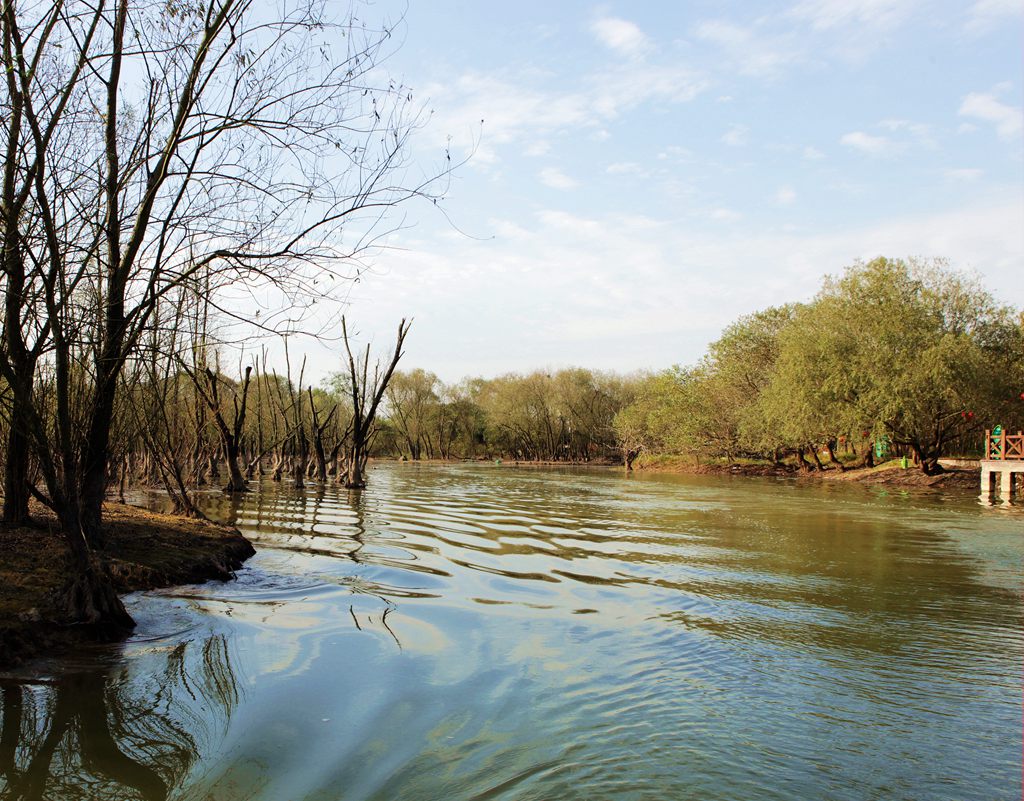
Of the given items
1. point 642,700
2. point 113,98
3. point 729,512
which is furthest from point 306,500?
point 642,700

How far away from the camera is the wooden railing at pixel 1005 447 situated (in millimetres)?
26578

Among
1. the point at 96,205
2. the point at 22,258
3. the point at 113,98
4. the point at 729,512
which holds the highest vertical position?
the point at 113,98

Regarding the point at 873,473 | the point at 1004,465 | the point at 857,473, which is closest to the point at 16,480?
the point at 1004,465

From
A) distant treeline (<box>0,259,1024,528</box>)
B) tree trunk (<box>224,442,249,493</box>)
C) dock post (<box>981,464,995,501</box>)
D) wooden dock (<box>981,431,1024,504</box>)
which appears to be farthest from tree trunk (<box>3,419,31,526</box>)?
dock post (<box>981,464,995,501</box>)

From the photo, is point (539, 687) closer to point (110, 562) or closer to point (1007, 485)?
point (110, 562)

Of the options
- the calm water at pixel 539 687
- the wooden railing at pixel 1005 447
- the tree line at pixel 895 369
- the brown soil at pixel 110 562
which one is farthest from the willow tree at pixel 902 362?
the brown soil at pixel 110 562

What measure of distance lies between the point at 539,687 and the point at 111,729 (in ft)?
9.59

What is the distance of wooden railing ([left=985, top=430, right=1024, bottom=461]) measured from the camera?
87.2 feet

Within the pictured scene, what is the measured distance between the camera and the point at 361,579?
9625mm

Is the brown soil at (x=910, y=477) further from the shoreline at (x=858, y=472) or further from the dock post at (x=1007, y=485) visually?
the dock post at (x=1007, y=485)

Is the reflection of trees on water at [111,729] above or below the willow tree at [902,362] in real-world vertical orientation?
below

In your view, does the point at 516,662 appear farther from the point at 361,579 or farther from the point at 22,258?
the point at 22,258

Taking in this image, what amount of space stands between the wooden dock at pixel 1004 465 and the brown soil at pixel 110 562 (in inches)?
1057

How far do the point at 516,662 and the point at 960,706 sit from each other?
11.2ft
